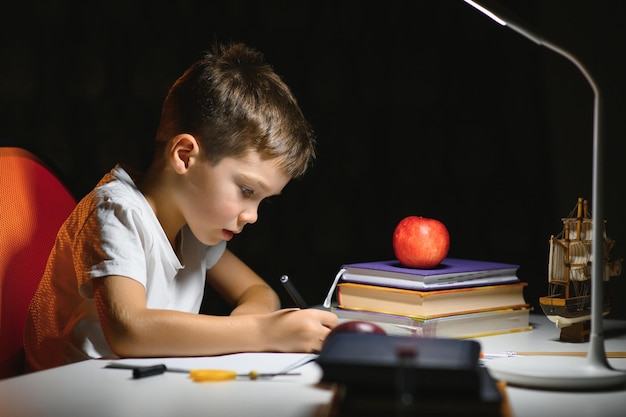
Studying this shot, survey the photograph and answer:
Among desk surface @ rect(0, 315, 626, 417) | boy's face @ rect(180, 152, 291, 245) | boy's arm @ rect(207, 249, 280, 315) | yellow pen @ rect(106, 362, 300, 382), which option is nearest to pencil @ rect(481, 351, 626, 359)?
desk surface @ rect(0, 315, 626, 417)

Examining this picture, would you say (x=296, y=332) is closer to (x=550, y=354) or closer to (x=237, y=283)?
(x=550, y=354)

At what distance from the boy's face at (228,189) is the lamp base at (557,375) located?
0.58 meters

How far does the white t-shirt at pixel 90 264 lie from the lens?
1195 millimetres

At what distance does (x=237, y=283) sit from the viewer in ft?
5.36

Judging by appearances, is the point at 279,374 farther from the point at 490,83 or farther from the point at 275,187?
the point at 490,83

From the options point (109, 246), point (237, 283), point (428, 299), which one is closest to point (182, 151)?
point (109, 246)

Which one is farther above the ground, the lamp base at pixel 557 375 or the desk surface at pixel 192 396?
the lamp base at pixel 557 375

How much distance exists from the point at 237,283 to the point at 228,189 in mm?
364

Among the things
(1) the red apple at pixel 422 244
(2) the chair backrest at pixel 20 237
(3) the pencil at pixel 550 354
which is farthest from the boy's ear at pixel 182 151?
(3) the pencil at pixel 550 354

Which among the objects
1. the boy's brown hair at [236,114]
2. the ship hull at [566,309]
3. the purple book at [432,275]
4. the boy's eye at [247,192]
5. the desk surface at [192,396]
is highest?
the boy's brown hair at [236,114]

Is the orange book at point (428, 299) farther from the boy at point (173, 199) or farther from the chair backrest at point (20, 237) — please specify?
the chair backrest at point (20, 237)

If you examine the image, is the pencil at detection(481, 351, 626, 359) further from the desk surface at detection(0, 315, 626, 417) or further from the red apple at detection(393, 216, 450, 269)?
the red apple at detection(393, 216, 450, 269)

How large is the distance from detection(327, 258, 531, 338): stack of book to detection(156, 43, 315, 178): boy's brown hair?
253 millimetres

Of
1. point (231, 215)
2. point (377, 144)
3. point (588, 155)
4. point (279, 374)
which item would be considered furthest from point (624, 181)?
point (279, 374)
